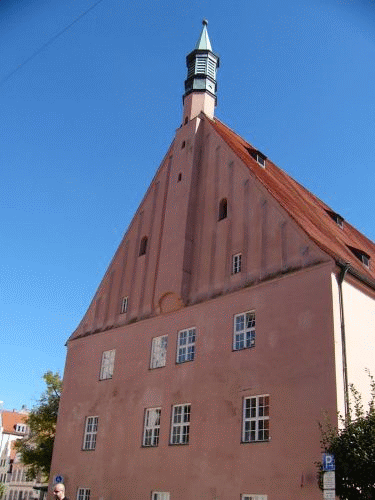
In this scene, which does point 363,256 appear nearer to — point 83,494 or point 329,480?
point 329,480

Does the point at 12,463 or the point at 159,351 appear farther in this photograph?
the point at 12,463

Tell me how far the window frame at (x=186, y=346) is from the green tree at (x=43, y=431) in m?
16.2

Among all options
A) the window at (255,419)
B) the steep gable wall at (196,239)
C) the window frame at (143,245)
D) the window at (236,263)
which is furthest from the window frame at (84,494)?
the window at (236,263)

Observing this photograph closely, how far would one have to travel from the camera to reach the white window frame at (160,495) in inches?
743

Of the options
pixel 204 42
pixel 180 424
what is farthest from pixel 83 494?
pixel 204 42

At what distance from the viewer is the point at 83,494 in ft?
72.9

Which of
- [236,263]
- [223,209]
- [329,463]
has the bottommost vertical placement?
[329,463]

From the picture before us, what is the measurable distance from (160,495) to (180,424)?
239 centimetres

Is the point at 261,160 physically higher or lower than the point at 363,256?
higher

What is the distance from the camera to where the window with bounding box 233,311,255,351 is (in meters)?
18.8

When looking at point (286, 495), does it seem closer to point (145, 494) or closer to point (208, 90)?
point (145, 494)

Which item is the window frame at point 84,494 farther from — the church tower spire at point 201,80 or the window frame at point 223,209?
the church tower spire at point 201,80

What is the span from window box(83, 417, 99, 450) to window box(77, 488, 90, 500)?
1.56m

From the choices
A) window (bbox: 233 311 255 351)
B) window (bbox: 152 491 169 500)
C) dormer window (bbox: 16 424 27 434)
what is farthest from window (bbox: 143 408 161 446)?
dormer window (bbox: 16 424 27 434)
